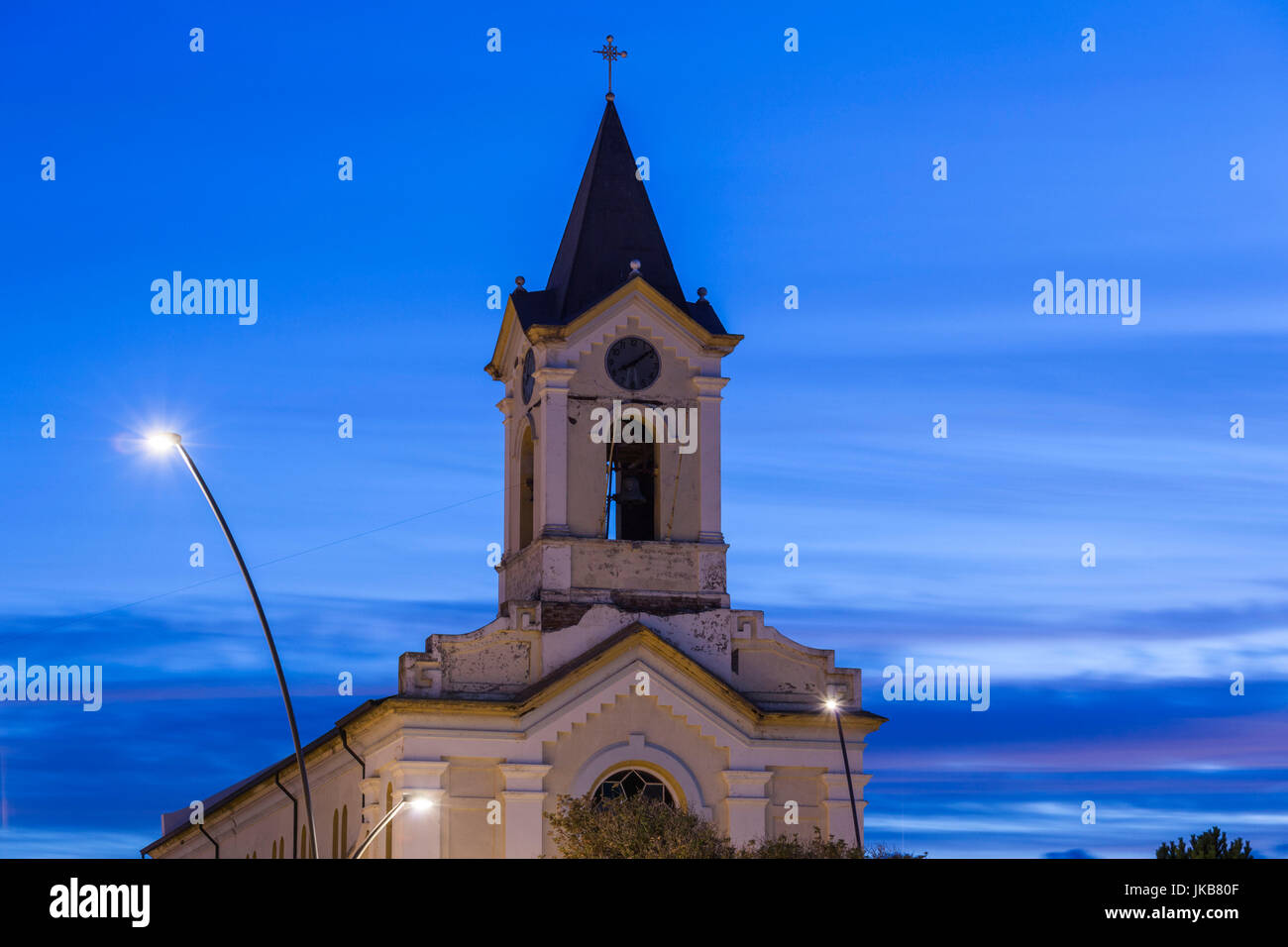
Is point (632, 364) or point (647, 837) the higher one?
point (632, 364)

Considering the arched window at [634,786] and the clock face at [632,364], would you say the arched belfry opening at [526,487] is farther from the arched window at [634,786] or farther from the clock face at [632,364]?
the arched window at [634,786]

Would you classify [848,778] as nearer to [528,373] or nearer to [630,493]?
[630,493]

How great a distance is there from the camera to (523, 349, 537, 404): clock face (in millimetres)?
51000

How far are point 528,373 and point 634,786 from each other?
446 inches

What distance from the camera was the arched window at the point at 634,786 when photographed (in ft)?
153

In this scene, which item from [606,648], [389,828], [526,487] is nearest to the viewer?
[389,828]

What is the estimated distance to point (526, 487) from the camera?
51844 mm

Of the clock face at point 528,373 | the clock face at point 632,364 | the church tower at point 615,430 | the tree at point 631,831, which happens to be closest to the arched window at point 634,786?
the tree at point 631,831

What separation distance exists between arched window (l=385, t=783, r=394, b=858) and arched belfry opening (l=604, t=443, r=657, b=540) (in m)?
8.70

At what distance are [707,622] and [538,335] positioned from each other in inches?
331

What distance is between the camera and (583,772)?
1836 inches

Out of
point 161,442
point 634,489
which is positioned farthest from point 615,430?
point 161,442
